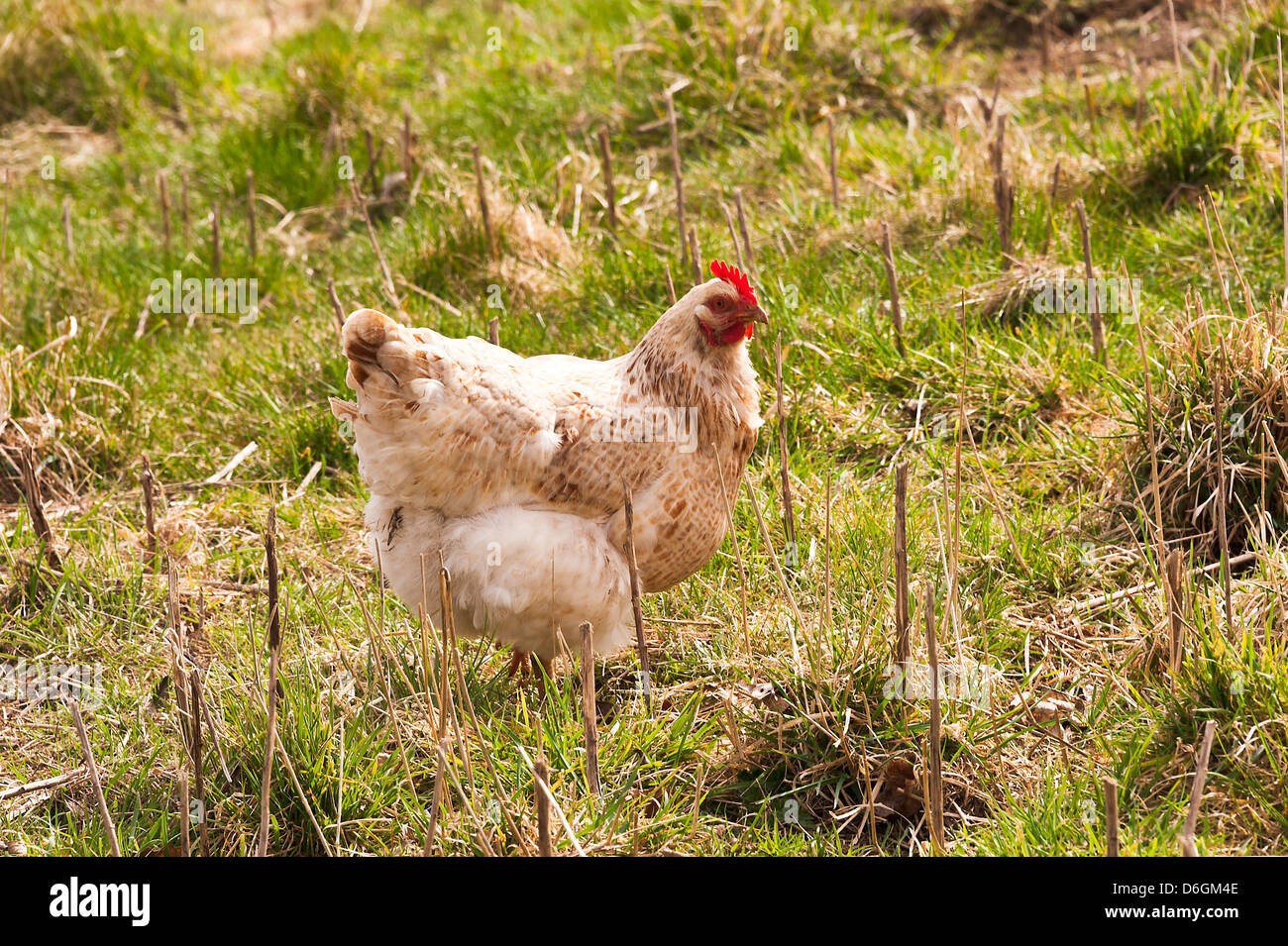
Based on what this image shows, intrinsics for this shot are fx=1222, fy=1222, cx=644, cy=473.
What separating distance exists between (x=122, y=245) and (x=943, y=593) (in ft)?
15.8

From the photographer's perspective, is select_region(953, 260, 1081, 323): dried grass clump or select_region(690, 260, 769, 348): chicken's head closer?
select_region(690, 260, 769, 348): chicken's head

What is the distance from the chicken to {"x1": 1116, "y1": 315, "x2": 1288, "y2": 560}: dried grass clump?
1322mm

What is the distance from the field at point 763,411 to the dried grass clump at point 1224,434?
0.01m

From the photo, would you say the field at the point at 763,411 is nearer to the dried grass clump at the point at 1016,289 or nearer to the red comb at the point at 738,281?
the dried grass clump at the point at 1016,289

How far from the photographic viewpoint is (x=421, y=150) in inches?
269

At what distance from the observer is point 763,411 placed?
15.3ft

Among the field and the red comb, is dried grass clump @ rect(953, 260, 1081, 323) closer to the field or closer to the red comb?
the field

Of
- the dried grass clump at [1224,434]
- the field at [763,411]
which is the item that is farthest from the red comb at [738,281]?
the dried grass clump at [1224,434]

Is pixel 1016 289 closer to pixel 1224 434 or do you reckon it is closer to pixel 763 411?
pixel 763 411

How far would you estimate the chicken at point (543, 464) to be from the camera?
3375mm

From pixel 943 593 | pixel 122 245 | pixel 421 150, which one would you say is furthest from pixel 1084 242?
pixel 122 245

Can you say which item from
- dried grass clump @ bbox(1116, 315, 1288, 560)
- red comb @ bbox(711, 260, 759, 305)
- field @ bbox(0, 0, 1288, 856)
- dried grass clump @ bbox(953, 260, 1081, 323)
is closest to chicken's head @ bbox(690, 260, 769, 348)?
red comb @ bbox(711, 260, 759, 305)

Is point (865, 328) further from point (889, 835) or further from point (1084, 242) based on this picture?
point (889, 835)

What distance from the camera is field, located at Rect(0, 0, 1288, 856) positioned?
3.00m
